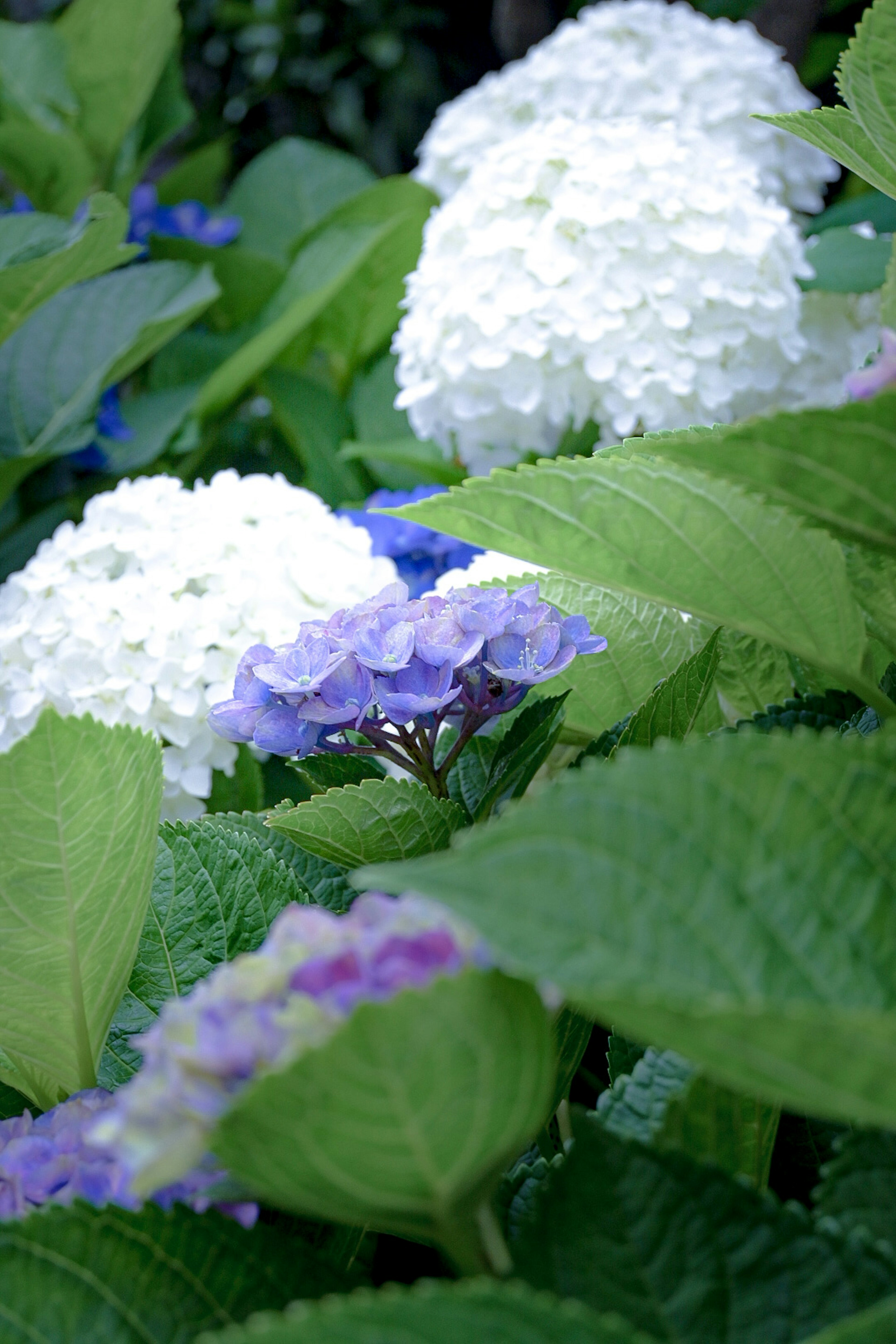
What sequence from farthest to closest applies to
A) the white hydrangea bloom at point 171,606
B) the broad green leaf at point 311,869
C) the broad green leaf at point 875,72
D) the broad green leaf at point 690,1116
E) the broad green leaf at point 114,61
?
1. the broad green leaf at point 114,61
2. the white hydrangea bloom at point 171,606
3. the broad green leaf at point 311,869
4. the broad green leaf at point 875,72
5. the broad green leaf at point 690,1116

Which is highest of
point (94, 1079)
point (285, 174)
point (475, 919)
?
point (475, 919)

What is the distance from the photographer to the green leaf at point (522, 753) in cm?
51

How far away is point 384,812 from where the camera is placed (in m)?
0.47

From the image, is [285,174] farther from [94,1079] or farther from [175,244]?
[94,1079]

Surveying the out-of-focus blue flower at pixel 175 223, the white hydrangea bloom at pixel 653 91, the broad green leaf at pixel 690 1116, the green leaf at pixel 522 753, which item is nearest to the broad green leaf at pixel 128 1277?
the broad green leaf at pixel 690 1116

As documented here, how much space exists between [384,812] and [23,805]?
5.3 inches

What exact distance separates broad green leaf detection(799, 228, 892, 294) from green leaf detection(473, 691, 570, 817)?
69cm

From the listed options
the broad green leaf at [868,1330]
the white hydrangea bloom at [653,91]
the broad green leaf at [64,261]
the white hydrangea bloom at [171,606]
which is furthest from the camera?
the white hydrangea bloom at [653,91]

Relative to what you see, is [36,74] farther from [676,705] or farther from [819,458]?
[819,458]

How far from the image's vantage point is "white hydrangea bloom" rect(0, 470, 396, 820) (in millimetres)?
799

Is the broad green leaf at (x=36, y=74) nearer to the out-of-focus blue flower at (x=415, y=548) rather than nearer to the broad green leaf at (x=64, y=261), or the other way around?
the broad green leaf at (x=64, y=261)

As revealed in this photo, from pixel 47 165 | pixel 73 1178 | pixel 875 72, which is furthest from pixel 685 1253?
pixel 47 165

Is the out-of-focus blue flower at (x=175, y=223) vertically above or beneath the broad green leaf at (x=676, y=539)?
beneath

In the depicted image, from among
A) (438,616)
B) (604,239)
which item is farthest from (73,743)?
(604,239)
